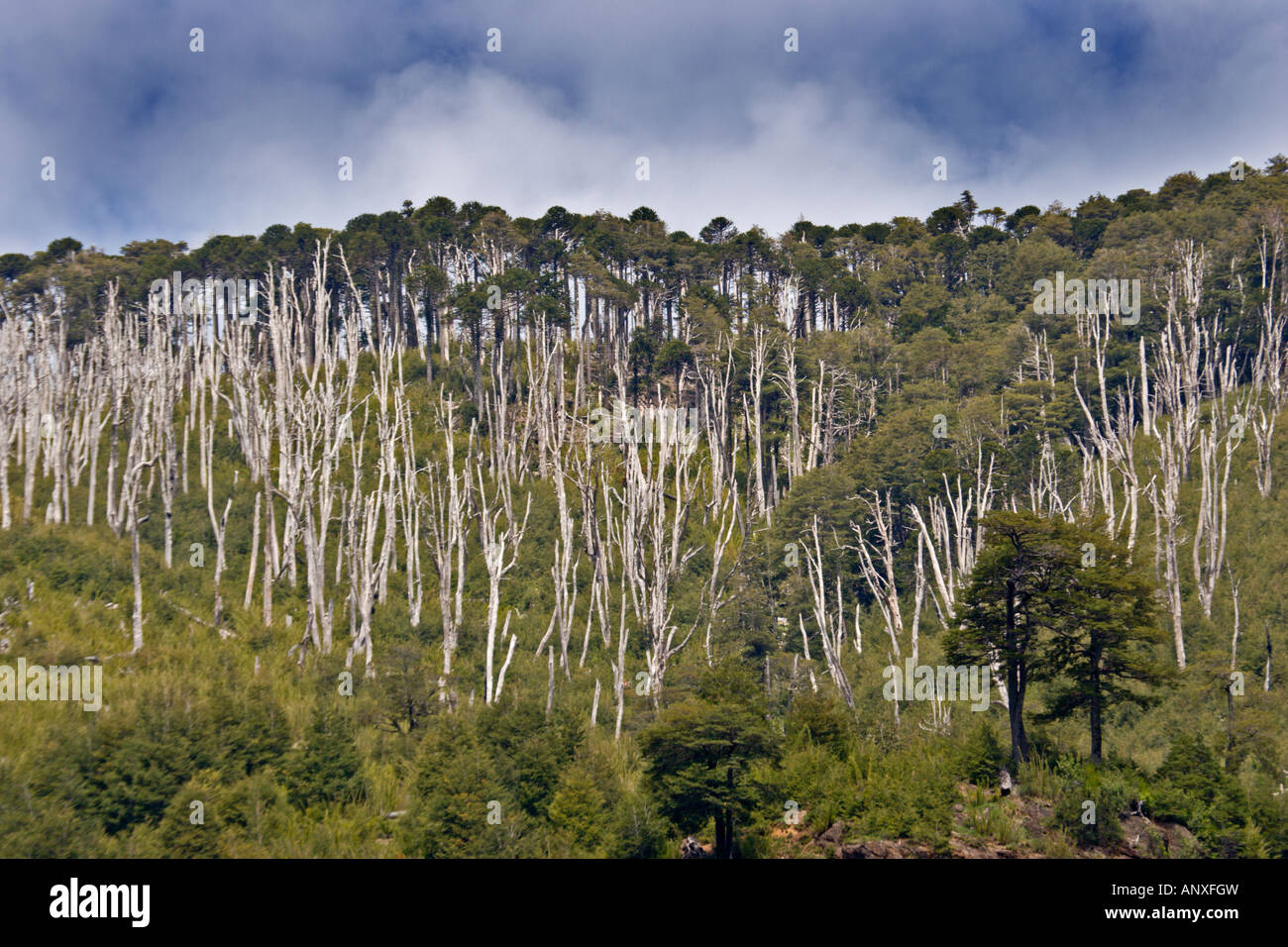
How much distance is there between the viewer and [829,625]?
1604 inches

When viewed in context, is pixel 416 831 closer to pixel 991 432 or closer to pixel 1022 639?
pixel 1022 639

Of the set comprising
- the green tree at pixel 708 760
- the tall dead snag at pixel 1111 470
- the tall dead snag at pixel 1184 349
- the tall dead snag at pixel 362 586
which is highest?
the tall dead snag at pixel 1184 349

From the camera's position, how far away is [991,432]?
1847 inches

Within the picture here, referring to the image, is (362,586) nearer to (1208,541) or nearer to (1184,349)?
(1208,541)

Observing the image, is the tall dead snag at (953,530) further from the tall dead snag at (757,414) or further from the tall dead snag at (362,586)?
the tall dead snag at (362,586)

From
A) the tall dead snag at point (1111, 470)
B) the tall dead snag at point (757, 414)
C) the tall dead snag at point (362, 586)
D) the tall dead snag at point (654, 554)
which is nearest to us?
the tall dead snag at point (362, 586)

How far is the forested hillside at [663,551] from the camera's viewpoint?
21.1 meters

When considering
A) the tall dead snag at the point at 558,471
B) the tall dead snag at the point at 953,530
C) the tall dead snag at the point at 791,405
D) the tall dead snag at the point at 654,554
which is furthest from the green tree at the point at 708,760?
the tall dead snag at the point at 791,405

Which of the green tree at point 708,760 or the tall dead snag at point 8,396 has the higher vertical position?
the tall dead snag at point 8,396

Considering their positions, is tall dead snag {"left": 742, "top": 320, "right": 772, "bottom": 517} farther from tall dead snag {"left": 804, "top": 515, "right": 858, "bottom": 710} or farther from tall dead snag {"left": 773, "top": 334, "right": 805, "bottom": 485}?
tall dead snag {"left": 804, "top": 515, "right": 858, "bottom": 710}

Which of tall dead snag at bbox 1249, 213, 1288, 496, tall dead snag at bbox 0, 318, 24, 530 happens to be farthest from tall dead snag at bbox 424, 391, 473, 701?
tall dead snag at bbox 1249, 213, 1288, 496

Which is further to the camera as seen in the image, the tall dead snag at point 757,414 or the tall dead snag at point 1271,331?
the tall dead snag at point 757,414

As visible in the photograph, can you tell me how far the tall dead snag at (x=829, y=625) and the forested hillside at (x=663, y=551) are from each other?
58cm

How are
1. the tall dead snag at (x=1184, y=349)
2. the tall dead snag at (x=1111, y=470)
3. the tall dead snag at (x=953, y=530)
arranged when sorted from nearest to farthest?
1. the tall dead snag at (x=953, y=530)
2. the tall dead snag at (x=1111, y=470)
3. the tall dead snag at (x=1184, y=349)
